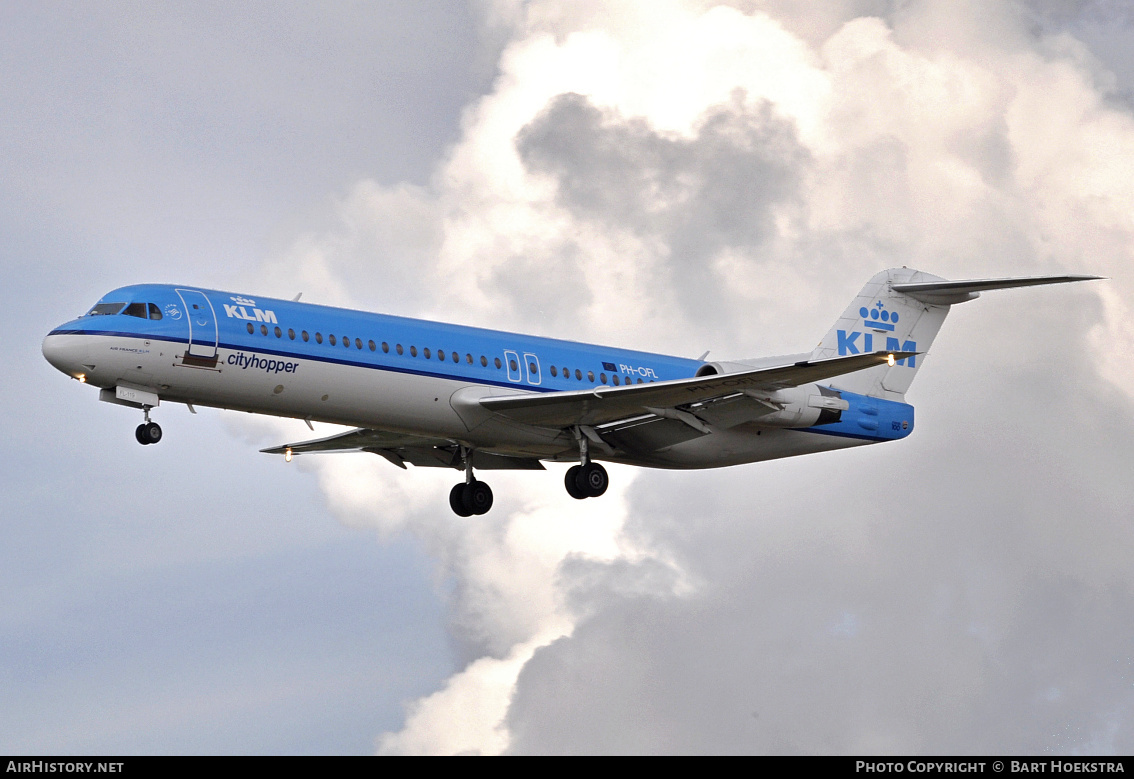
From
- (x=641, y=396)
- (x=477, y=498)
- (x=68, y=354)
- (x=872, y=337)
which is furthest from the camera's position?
(x=872, y=337)

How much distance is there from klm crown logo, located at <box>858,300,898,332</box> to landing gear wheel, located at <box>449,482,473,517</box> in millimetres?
10449

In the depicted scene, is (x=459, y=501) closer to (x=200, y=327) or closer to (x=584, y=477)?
(x=584, y=477)

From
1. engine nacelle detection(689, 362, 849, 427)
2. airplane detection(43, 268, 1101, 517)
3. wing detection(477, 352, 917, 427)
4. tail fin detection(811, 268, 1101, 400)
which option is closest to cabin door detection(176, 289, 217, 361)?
airplane detection(43, 268, 1101, 517)

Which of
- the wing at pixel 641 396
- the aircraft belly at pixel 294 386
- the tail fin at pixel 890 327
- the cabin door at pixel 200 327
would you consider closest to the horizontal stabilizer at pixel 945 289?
the tail fin at pixel 890 327

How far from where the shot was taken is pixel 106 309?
28.4 m

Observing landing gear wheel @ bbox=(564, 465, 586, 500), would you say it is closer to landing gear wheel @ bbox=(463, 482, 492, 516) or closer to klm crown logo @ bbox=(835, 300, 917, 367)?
landing gear wheel @ bbox=(463, 482, 492, 516)

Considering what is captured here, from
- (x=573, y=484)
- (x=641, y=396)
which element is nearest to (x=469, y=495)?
(x=573, y=484)

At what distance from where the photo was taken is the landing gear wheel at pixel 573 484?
1286 inches

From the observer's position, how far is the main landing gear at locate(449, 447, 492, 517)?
3506 centimetres

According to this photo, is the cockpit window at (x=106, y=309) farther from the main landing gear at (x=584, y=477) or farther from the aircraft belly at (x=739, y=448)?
the aircraft belly at (x=739, y=448)

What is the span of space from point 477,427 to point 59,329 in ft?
26.9

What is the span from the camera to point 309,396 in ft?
96.2

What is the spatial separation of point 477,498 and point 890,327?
10761 mm
